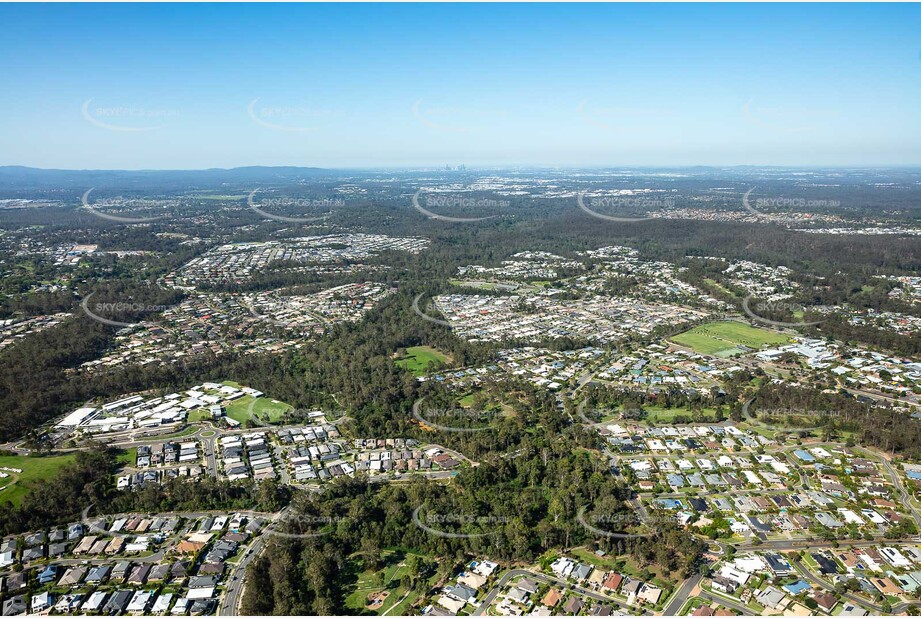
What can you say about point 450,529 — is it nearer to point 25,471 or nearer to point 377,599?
point 377,599

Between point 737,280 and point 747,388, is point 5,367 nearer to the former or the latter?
point 747,388

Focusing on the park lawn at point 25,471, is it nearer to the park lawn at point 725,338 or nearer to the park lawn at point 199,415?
the park lawn at point 199,415

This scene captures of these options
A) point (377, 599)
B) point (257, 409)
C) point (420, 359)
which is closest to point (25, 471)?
point (257, 409)

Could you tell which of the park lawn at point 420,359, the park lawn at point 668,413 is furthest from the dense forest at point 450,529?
the park lawn at point 420,359

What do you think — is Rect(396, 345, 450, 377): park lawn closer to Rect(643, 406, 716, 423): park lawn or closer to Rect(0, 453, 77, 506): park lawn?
Rect(643, 406, 716, 423): park lawn

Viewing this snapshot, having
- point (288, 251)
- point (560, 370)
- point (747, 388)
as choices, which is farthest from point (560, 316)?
point (288, 251)
